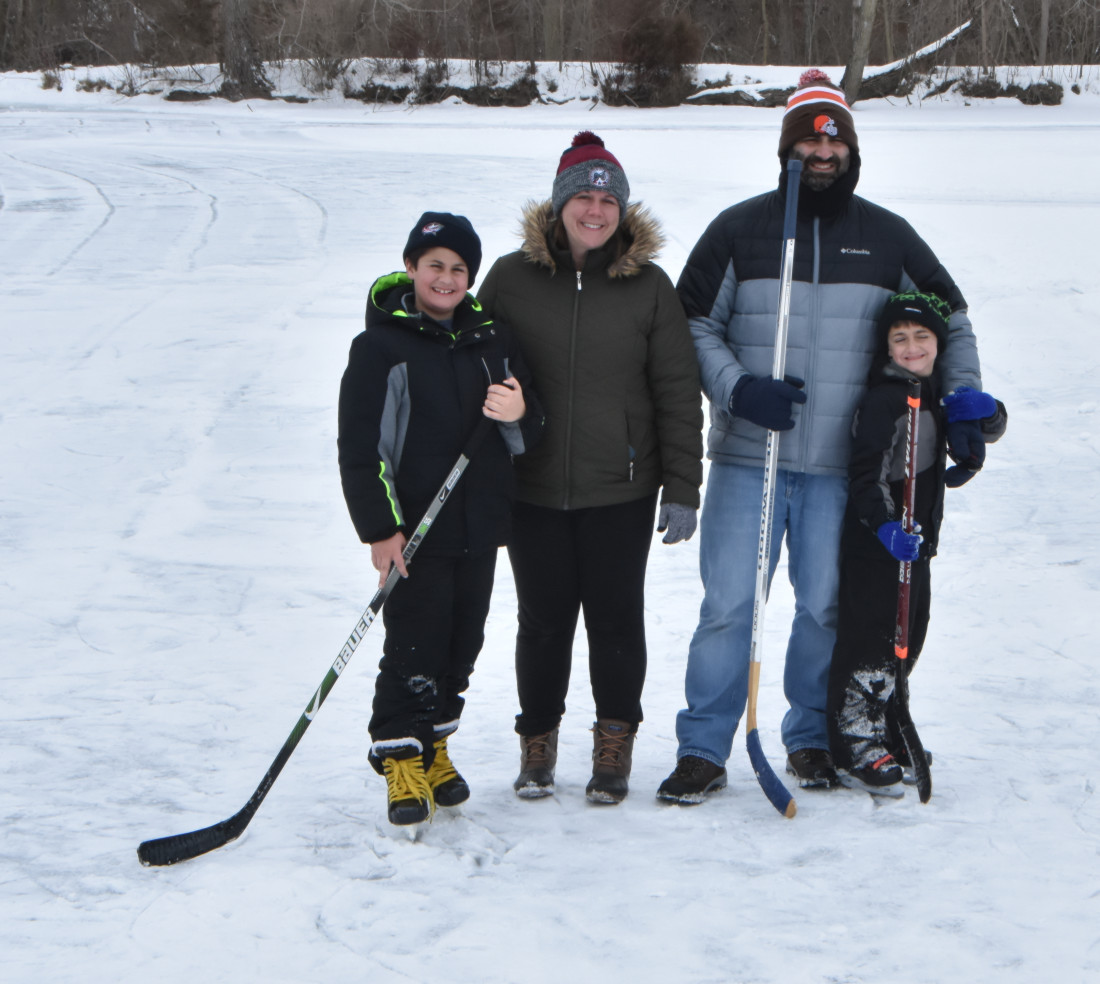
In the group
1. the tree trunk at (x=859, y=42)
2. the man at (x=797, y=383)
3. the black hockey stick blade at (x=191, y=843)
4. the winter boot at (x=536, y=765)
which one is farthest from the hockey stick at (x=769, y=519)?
the tree trunk at (x=859, y=42)

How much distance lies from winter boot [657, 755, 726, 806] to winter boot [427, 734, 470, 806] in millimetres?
486

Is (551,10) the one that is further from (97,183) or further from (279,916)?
(279,916)

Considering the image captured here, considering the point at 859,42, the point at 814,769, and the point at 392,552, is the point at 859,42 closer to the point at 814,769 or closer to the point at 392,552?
the point at 814,769

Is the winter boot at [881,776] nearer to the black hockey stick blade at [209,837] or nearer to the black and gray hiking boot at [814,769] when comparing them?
the black and gray hiking boot at [814,769]

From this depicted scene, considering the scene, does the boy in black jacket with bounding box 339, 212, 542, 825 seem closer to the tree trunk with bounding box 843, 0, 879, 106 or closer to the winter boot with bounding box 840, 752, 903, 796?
the winter boot with bounding box 840, 752, 903, 796

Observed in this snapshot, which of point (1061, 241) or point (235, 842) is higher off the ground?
point (1061, 241)

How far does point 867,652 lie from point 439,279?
1.34m

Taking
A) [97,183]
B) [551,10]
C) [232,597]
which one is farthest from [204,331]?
[551,10]

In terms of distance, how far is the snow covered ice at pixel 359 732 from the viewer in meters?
2.31

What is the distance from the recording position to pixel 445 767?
285 centimetres

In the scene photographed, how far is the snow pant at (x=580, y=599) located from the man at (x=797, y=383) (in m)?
0.18

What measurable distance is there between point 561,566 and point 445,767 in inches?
22.0

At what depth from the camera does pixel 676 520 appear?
276 centimetres

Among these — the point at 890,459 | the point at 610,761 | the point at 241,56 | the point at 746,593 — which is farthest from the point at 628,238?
the point at 241,56
